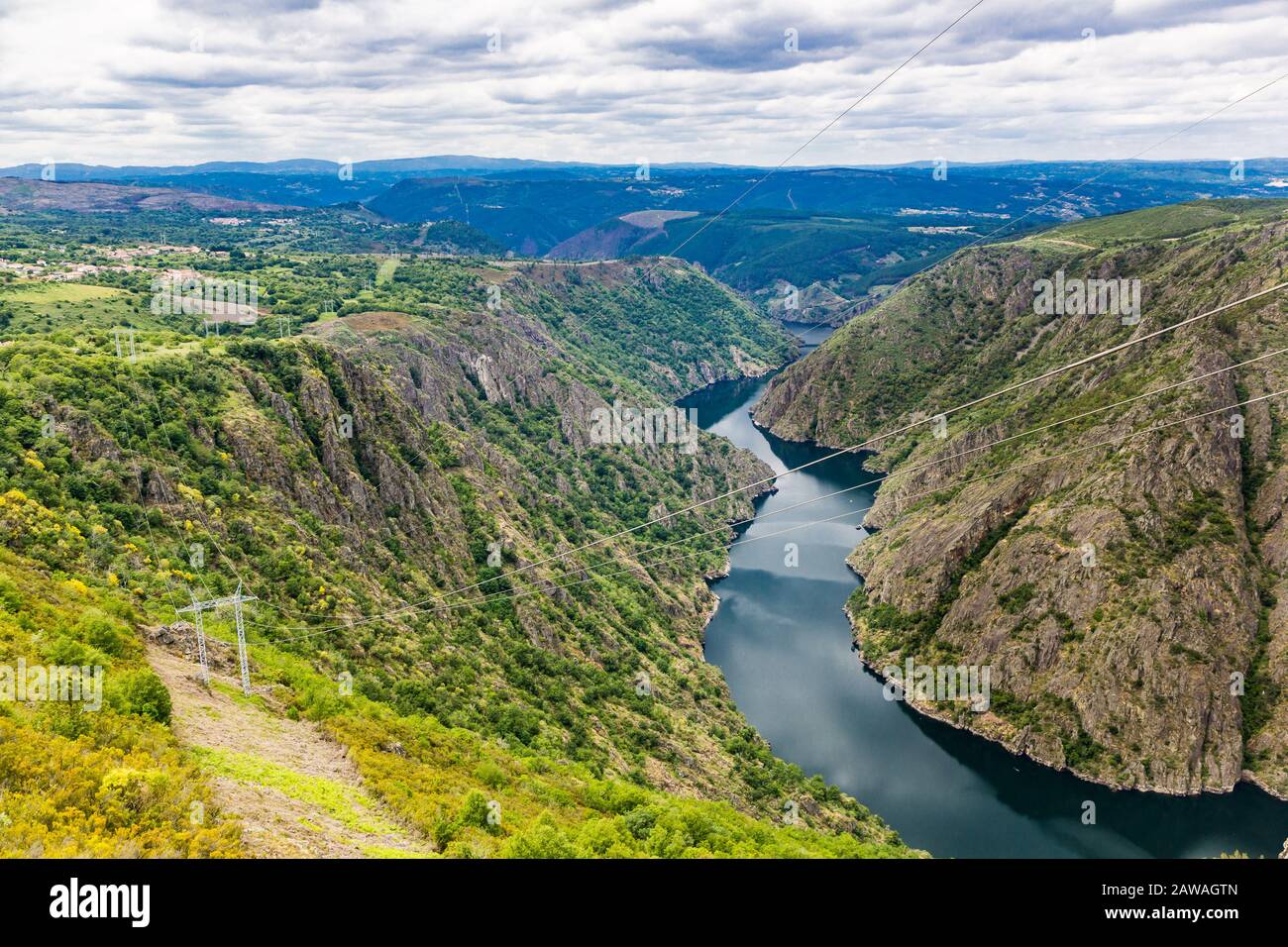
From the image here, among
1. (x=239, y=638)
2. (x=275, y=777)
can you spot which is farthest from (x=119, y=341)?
(x=275, y=777)

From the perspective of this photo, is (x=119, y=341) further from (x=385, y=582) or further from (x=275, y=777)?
(x=275, y=777)

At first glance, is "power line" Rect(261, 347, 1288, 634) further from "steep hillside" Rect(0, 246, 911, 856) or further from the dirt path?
the dirt path

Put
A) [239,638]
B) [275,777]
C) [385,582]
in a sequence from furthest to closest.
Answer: [385,582] → [239,638] → [275,777]

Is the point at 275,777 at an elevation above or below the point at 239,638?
below

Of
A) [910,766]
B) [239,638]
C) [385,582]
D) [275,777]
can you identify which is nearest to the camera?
[275,777]

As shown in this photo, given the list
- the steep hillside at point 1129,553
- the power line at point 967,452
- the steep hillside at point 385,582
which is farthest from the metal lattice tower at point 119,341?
the steep hillside at point 1129,553

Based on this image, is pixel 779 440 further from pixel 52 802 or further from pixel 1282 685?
pixel 52 802
